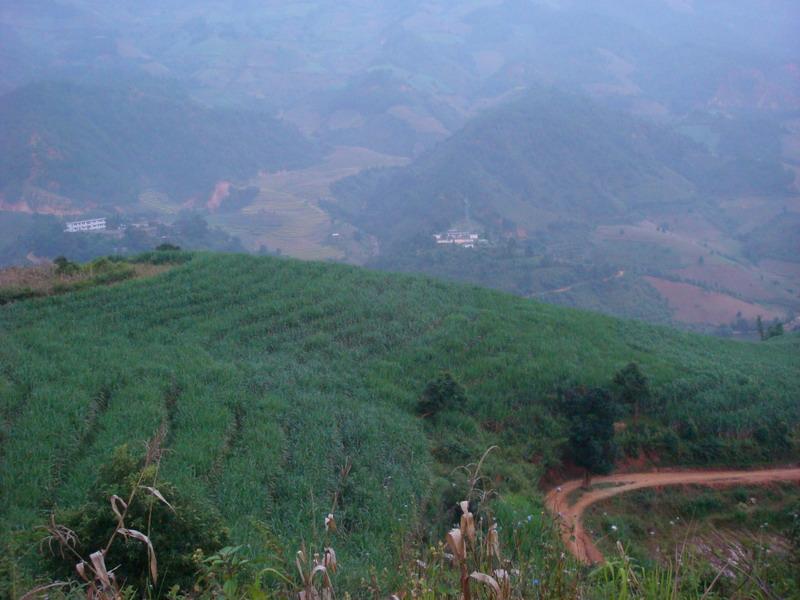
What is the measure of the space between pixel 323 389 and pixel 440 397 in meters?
2.15

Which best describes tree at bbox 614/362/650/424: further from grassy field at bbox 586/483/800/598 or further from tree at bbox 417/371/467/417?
tree at bbox 417/371/467/417

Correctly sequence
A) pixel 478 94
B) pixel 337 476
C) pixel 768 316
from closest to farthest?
pixel 337 476 < pixel 768 316 < pixel 478 94

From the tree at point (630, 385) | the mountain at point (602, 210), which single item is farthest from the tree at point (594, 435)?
the mountain at point (602, 210)

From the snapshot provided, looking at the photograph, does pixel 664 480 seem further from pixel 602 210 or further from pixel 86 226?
pixel 602 210

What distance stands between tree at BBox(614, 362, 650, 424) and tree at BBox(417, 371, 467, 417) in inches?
130

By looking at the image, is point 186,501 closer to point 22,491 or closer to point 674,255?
point 22,491

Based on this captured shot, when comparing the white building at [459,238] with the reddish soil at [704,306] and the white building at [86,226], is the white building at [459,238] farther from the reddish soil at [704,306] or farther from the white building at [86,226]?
the white building at [86,226]

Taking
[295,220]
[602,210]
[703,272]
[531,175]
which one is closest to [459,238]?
[295,220]

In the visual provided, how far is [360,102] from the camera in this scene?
9350 cm

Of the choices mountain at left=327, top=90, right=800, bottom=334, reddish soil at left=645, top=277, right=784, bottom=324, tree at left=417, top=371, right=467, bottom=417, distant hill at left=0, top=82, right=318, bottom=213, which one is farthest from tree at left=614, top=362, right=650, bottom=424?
distant hill at left=0, top=82, right=318, bottom=213

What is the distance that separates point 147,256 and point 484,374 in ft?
39.5

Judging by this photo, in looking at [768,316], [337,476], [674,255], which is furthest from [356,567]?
[674,255]

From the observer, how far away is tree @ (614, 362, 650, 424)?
500 inches

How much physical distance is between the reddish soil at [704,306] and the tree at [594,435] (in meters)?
25.1
